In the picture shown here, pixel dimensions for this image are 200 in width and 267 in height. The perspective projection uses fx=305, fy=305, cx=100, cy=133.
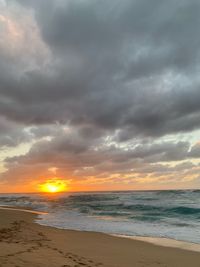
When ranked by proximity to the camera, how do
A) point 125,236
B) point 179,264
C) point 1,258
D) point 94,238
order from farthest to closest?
point 125,236 → point 94,238 → point 179,264 → point 1,258

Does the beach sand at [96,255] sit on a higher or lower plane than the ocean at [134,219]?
lower

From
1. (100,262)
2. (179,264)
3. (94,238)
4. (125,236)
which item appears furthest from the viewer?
(125,236)

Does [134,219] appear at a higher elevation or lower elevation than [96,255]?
higher

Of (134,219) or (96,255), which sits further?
(134,219)

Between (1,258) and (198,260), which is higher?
(1,258)

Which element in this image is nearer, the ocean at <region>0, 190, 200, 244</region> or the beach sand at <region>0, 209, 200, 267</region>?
the beach sand at <region>0, 209, 200, 267</region>

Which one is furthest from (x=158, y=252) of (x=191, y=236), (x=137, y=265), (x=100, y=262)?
(x=191, y=236)

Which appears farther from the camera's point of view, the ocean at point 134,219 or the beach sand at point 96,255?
the ocean at point 134,219

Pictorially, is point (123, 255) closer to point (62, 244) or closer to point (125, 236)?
point (62, 244)

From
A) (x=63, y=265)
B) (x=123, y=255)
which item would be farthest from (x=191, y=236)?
(x=63, y=265)

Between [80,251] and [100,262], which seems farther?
[80,251]

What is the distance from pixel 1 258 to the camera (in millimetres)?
8297

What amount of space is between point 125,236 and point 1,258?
9.28 metres

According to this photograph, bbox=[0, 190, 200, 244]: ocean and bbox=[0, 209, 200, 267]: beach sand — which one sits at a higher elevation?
bbox=[0, 190, 200, 244]: ocean
